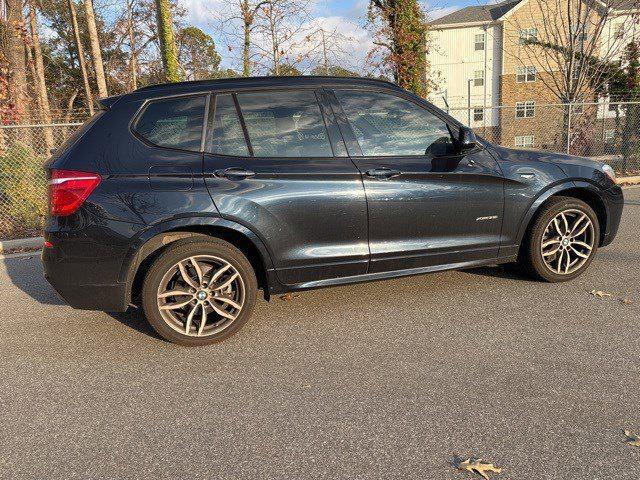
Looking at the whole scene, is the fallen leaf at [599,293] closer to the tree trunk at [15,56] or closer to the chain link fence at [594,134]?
the chain link fence at [594,134]

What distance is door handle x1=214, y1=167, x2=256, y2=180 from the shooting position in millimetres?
3447

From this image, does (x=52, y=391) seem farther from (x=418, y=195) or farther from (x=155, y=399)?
(x=418, y=195)

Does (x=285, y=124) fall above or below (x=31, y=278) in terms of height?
above

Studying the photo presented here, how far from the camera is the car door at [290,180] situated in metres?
3.49

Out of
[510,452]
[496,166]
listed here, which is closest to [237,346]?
[510,452]

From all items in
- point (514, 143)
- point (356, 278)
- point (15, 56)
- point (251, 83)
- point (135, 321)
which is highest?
point (15, 56)

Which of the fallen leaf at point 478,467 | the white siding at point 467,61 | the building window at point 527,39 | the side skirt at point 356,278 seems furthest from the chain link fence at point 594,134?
the white siding at point 467,61

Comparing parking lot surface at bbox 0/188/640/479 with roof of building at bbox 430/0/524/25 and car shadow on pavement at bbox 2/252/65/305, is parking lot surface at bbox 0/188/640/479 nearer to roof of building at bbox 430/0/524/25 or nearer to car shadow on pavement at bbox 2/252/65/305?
car shadow on pavement at bbox 2/252/65/305

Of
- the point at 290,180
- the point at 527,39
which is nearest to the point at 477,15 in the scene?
the point at 527,39

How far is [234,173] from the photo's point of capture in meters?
3.46

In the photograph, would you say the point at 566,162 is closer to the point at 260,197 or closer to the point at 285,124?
the point at 285,124

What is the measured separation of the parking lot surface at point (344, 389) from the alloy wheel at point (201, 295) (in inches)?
7.1

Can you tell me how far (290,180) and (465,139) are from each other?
1.47 m

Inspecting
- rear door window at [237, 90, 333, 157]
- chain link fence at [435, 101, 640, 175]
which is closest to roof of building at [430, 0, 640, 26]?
chain link fence at [435, 101, 640, 175]
